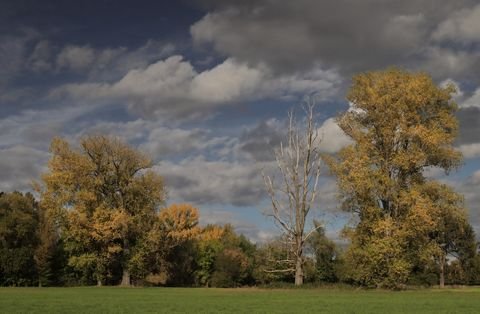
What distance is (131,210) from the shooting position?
205ft

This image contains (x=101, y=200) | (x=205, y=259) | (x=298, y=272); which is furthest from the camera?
(x=205, y=259)

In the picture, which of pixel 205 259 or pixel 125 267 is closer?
pixel 125 267

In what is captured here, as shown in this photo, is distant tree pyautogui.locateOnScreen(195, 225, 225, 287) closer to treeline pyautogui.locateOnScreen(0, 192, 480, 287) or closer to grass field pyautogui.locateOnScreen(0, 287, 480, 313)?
treeline pyautogui.locateOnScreen(0, 192, 480, 287)

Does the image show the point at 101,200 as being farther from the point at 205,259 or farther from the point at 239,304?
the point at 239,304

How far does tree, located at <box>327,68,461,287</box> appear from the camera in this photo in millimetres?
44969

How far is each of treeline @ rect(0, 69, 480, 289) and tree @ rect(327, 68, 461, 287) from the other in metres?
0.09

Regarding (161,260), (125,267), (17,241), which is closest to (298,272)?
(161,260)

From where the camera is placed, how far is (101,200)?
6191 centimetres

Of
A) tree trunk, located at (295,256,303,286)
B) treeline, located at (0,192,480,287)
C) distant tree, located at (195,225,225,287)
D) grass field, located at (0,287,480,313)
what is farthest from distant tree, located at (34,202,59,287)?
grass field, located at (0,287,480,313)

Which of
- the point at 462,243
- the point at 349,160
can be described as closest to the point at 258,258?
the point at 349,160

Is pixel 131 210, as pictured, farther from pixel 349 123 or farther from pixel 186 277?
pixel 349 123

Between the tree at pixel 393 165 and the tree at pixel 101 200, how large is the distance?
2316cm

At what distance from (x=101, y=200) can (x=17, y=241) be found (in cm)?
1238

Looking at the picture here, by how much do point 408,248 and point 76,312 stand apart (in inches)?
1208
